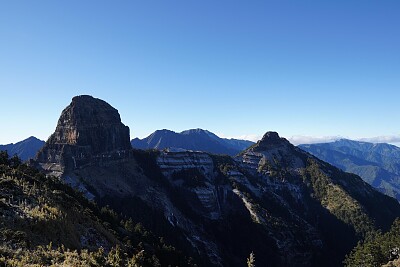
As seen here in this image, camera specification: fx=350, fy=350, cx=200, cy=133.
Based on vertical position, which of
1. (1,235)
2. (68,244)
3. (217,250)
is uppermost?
(1,235)

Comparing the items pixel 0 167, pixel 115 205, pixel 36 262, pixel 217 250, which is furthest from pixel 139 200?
pixel 36 262

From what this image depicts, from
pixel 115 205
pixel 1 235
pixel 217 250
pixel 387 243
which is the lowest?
pixel 217 250

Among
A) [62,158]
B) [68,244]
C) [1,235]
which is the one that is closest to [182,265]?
[68,244]

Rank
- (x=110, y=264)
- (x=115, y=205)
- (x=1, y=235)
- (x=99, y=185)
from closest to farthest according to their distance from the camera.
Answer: (x=1, y=235) → (x=110, y=264) → (x=115, y=205) → (x=99, y=185)

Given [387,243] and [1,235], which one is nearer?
[1,235]

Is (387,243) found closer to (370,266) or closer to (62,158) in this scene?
(370,266)

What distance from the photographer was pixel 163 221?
17738 centimetres

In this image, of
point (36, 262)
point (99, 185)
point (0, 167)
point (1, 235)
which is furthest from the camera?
point (99, 185)

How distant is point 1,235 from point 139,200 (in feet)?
→ 499

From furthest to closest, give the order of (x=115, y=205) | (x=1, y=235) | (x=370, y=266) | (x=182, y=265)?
1. (x=115, y=205)
2. (x=370, y=266)
3. (x=182, y=265)
4. (x=1, y=235)

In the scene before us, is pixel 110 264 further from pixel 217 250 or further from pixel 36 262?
pixel 217 250

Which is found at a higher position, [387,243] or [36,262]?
[36,262]

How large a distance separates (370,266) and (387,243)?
13852 mm

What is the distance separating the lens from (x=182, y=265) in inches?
4075
